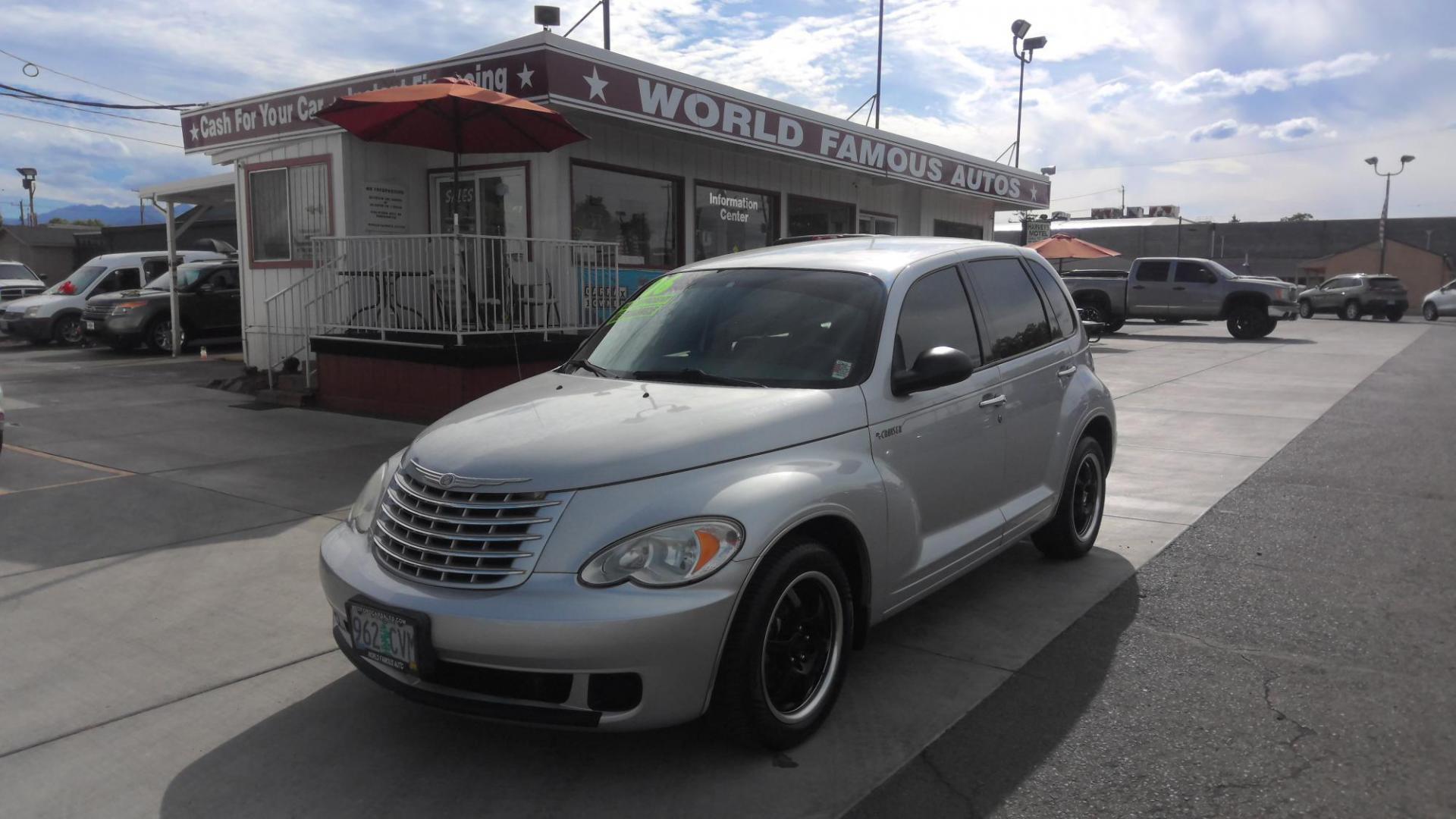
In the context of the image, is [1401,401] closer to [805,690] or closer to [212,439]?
[805,690]

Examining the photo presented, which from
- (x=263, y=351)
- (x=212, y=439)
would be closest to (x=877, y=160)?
(x=263, y=351)

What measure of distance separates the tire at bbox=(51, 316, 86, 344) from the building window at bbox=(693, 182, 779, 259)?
1301 cm

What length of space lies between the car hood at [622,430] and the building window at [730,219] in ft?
33.1

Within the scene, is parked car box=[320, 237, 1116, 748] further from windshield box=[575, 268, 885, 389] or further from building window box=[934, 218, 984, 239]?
building window box=[934, 218, 984, 239]

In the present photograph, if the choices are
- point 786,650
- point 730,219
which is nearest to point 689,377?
point 786,650

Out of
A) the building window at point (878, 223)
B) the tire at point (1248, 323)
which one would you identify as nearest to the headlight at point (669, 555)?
the building window at point (878, 223)

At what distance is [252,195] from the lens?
13219 millimetres

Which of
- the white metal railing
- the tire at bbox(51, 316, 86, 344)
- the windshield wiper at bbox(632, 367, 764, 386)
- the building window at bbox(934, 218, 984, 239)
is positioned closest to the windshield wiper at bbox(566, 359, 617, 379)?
the windshield wiper at bbox(632, 367, 764, 386)

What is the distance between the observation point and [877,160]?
51.6ft

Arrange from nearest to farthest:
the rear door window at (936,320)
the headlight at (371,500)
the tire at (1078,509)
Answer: the headlight at (371,500) → the rear door window at (936,320) → the tire at (1078,509)

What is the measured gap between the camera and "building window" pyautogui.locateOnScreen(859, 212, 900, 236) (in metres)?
18.0

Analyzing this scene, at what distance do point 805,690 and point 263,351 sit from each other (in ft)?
37.7

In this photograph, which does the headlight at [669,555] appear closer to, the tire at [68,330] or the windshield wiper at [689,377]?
the windshield wiper at [689,377]

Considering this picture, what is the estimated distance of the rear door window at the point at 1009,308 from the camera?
475cm
